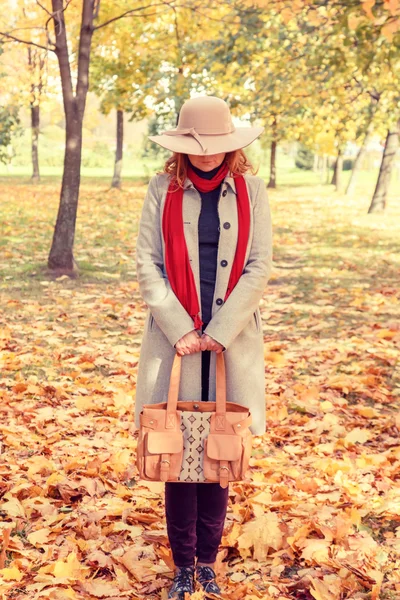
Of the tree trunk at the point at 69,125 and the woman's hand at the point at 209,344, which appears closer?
the woman's hand at the point at 209,344

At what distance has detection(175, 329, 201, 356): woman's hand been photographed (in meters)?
3.02

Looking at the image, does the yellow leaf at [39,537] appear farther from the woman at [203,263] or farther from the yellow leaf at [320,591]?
the yellow leaf at [320,591]

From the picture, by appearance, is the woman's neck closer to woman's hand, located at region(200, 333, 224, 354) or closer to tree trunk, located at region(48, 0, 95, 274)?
woman's hand, located at region(200, 333, 224, 354)

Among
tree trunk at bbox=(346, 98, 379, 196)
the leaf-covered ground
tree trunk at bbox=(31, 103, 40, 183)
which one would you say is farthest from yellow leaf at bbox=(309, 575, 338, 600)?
tree trunk at bbox=(31, 103, 40, 183)

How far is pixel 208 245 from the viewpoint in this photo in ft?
10.2

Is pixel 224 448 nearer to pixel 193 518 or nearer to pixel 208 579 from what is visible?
pixel 193 518

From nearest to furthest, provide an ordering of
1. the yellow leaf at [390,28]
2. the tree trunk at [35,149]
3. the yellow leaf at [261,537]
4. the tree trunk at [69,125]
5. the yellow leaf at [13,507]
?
the yellow leaf at [261,537] < the yellow leaf at [13,507] < the yellow leaf at [390,28] < the tree trunk at [69,125] < the tree trunk at [35,149]

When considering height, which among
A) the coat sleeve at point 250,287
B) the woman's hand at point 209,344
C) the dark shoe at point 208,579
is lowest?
the dark shoe at point 208,579

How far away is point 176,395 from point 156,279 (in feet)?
1.59

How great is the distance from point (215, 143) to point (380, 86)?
711 inches

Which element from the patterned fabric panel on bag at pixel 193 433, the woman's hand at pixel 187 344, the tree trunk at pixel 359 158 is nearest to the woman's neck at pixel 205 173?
the woman's hand at pixel 187 344

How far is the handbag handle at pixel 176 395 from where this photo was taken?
2979 millimetres

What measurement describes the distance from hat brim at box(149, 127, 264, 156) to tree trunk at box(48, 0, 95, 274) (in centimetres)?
755

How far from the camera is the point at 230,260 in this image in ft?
10.0
